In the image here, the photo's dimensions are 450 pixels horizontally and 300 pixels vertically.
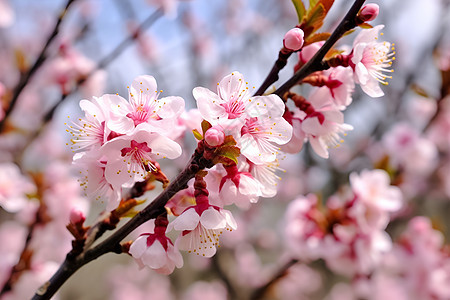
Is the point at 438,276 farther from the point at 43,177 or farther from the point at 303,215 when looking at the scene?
the point at 43,177

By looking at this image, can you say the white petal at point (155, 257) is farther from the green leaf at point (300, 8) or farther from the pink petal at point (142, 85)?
the green leaf at point (300, 8)

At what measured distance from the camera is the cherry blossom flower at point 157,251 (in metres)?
0.76

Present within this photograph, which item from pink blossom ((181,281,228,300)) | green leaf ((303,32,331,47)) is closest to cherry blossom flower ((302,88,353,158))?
green leaf ((303,32,331,47))

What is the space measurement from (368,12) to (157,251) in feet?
2.26

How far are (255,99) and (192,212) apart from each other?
0.26m

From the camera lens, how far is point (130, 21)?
3236mm

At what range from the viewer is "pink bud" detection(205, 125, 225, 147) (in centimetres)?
65

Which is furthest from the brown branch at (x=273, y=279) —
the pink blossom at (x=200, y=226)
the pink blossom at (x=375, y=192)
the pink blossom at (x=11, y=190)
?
the pink blossom at (x=11, y=190)

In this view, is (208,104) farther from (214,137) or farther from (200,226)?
(200,226)

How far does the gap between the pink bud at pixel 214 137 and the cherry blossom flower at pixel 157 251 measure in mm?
243

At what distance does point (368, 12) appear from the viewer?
789 millimetres

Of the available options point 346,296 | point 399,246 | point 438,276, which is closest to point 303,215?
point 399,246

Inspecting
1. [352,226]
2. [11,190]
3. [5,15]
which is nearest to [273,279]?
[352,226]

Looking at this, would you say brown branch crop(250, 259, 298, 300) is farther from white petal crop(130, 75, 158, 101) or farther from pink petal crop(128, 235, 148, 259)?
white petal crop(130, 75, 158, 101)
